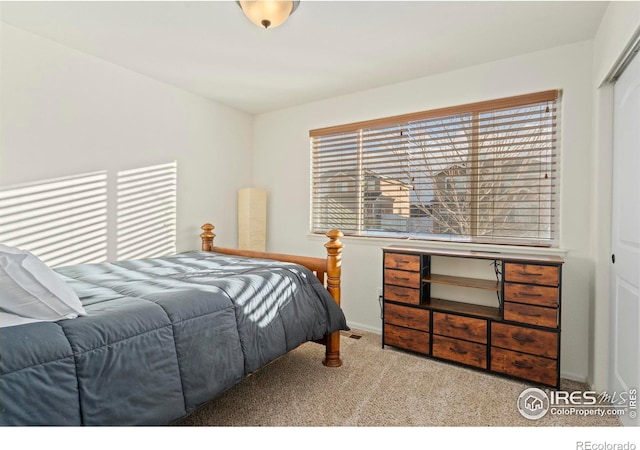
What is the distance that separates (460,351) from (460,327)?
18 cm

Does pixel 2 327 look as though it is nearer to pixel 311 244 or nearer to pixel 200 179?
pixel 200 179

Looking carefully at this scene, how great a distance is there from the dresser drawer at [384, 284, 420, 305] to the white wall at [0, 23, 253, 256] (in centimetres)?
194

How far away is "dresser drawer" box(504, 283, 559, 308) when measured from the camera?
2.22 m

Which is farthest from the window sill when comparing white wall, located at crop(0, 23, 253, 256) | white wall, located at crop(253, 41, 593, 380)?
white wall, located at crop(0, 23, 253, 256)

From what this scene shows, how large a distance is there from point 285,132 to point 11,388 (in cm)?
334

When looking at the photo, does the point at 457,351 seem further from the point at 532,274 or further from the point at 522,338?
the point at 532,274

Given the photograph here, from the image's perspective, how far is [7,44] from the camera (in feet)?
7.16

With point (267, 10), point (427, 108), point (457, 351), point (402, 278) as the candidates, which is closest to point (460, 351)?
point (457, 351)

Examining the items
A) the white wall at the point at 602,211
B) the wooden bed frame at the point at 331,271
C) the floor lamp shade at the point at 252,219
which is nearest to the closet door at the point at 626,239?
the white wall at the point at 602,211

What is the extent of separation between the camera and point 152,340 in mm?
1357

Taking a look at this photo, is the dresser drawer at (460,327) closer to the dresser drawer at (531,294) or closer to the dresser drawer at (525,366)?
the dresser drawer at (525,366)

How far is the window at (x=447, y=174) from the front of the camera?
8.40ft

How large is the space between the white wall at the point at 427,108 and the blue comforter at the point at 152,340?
1164 mm
